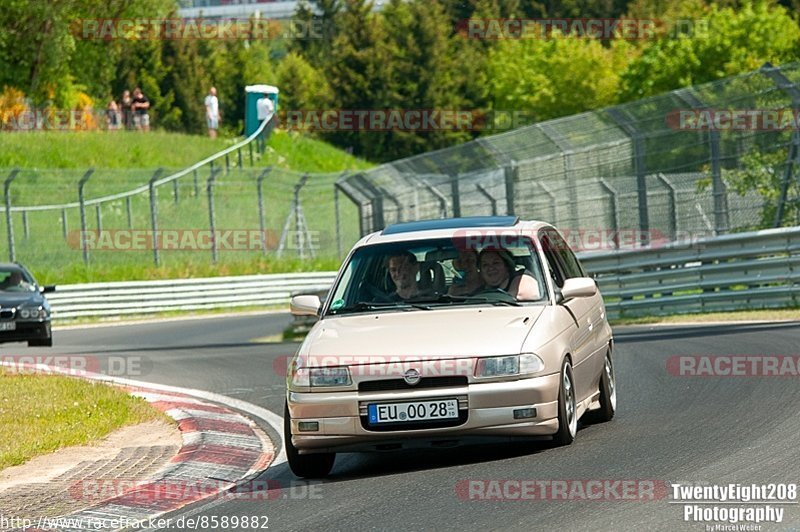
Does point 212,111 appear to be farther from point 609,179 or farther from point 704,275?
point 704,275

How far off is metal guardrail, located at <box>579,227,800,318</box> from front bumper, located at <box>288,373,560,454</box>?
499 inches

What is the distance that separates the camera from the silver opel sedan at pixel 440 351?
28.3ft

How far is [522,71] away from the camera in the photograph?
273ft

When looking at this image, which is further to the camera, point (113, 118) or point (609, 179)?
point (113, 118)

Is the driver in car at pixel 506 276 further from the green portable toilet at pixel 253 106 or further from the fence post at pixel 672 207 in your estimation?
the green portable toilet at pixel 253 106

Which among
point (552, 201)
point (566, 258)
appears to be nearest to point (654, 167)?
point (552, 201)

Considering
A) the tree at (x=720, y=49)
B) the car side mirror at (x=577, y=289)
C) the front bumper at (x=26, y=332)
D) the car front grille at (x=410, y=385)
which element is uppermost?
the tree at (x=720, y=49)

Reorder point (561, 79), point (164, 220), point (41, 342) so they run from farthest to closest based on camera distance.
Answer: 1. point (561, 79)
2. point (164, 220)
3. point (41, 342)

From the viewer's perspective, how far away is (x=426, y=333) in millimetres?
8969

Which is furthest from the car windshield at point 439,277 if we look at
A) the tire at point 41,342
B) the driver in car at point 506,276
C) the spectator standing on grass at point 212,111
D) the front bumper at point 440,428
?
the spectator standing on grass at point 212,111

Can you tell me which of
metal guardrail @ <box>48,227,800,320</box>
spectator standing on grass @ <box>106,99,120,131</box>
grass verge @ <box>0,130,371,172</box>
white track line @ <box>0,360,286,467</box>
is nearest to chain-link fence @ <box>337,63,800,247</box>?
metal guardrail @ <box>48,227,800,320</box>

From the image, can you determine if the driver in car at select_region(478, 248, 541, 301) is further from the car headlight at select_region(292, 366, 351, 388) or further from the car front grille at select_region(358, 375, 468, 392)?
the car headlight at select_region(292, 366, 351, 388)

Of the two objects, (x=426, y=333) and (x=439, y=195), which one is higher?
(x=426, y=333)

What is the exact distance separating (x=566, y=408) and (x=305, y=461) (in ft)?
5.24
